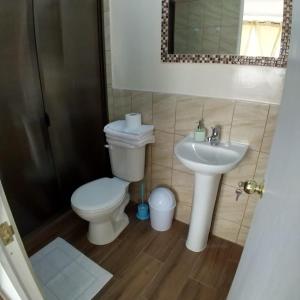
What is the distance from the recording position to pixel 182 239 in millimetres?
1850

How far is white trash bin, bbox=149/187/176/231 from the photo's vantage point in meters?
1.83

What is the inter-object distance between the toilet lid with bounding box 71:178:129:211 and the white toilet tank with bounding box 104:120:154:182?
103 mm

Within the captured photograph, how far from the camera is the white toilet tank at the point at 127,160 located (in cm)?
180

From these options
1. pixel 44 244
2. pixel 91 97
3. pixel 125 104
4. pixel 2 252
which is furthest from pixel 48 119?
pixel 2 252

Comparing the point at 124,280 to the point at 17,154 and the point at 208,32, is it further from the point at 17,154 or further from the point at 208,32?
the point at 208,32

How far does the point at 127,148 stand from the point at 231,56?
0.97 metres

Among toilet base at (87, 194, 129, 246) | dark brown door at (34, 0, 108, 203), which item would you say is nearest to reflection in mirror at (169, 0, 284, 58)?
dark brown door at (34, 0, 108, 203)

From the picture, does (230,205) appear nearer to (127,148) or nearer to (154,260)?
(154,260)

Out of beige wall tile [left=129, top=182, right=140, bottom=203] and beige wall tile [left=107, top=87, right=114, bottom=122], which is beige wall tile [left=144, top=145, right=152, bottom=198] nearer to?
beige wall tile [left=129, top=182, right=140, bottom=203]

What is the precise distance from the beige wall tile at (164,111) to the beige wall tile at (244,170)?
0.55 m

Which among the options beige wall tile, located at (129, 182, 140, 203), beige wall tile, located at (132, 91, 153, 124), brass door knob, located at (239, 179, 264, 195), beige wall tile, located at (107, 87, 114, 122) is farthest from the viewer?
Answer: beige wall tile, located at (129, 182, 140, 203)

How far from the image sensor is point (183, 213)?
197cm

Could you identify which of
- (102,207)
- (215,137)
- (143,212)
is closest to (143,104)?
(215,137)

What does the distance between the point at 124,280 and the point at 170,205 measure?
2.09ft
